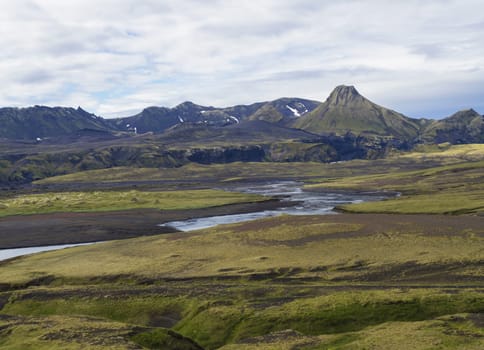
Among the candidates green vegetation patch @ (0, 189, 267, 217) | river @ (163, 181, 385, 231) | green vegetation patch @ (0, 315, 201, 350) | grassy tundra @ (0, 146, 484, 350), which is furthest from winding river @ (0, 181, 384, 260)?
green vegetation patch @ (0, 315, 201, 350)

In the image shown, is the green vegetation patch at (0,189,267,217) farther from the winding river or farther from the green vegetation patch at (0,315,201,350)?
the green vegetation patch at (0,315,201,350)

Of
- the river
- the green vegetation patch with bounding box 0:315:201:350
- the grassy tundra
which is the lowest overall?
the river

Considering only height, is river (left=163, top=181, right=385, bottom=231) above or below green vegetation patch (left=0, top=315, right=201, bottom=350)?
below

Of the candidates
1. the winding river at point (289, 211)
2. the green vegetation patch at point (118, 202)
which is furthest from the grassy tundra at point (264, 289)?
the green vegetation patch at point (118, 202)

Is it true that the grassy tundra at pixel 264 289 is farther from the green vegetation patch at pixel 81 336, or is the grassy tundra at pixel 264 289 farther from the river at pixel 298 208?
the river at pixel 298 208

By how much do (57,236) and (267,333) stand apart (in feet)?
275

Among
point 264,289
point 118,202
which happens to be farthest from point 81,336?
point 118,202

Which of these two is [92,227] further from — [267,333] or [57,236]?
[267,333]

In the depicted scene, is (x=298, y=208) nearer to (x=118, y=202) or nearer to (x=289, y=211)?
(x=289, y=211)

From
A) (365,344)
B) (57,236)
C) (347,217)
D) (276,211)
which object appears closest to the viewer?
(365,344)

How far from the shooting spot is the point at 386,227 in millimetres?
94312

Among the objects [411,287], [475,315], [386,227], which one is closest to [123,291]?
[411,287]

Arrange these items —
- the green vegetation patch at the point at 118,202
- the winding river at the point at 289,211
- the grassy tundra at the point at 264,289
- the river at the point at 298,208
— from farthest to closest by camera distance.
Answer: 1. the green vegetation patch at the point at 118,202
2. the river at the point at 298,208
3. the winding river at the point at 289,211
4. the grassy tundra at the point at 264,289

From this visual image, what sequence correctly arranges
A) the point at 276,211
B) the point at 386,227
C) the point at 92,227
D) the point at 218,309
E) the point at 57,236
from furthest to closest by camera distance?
the point at 276,211 → the point at 92,227 → the point at 57,236 → the point at 386,227 → the point at 218,309
